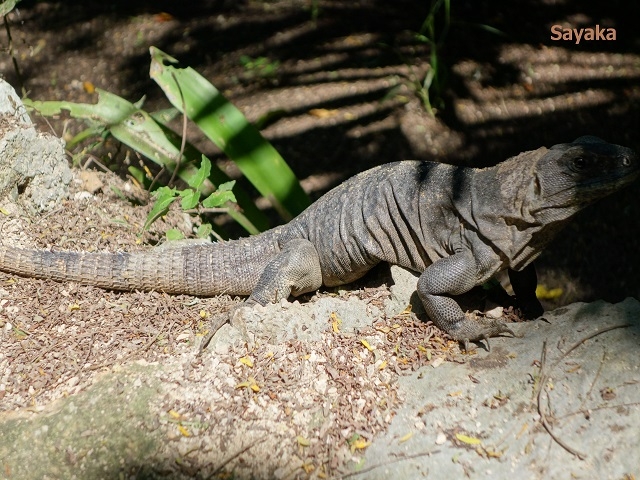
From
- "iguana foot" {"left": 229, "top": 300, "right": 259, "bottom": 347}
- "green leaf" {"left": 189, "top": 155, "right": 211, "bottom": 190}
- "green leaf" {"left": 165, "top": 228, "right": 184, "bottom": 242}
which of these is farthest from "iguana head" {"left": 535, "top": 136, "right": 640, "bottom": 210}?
"green leaf" {"left": 165, "top": 228, "right": 184, "bottom": 242}

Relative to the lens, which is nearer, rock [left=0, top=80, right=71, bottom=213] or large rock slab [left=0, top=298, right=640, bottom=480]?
large rock slab [left=0, top=298, right=640, bottom=480]

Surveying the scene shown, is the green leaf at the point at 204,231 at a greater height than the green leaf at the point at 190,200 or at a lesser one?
lesser

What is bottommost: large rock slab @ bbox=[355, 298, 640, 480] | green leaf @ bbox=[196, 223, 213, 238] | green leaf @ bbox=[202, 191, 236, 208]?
large rock slab @ bbox=[355, 298, 640, 480]

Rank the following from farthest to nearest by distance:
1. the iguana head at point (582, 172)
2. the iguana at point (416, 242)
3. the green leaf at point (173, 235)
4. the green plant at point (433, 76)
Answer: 1. the green plant at point (433, 76)
2. the green leaf at point (173, 235)
3. the iguana at point (416, 242)
4. the iguana head at point (582, 172)

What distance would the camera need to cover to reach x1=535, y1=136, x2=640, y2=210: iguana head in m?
3.53

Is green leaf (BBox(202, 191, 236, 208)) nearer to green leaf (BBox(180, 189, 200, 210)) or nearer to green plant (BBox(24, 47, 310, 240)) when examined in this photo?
green leaf (BBox(180, 189, 200, 210))

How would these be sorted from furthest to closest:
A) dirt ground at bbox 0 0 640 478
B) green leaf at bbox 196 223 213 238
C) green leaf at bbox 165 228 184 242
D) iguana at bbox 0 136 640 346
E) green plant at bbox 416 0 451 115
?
green plant at bbox 416 0 451 115 → green leaf at bbox 196 223 213 238 → dirt ground at bbox 0 0 640 478 → green leaf at bbox 165 228 184 242 → iguana at bbox 0 136 640 346

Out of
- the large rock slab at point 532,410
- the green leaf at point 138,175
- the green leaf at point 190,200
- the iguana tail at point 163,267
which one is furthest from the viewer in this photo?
the green leaf at point 138,175

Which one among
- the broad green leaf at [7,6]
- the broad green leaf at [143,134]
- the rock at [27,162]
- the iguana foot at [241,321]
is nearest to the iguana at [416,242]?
the iguana foot at [241,321]

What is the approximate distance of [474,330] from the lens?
143 inches

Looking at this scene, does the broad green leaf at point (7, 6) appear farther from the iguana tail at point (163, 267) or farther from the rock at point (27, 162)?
the iguana tail at point (163, 267)

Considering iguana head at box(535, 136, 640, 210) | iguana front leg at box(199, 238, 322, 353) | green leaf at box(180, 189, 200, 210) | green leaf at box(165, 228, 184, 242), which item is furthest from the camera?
green leaf at box(165, 228, 184, 242)

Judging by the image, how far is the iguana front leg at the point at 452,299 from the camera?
3.65m

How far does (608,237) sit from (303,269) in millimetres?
2769
